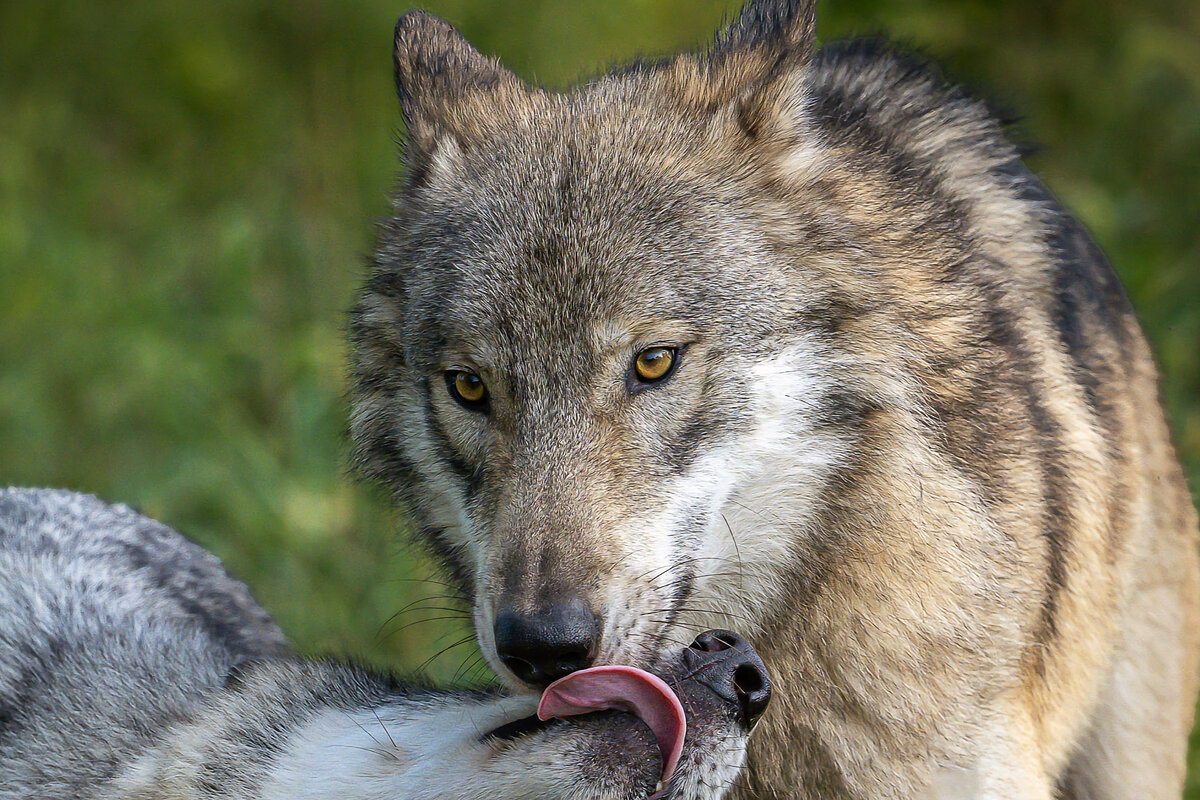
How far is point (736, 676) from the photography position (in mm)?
2412

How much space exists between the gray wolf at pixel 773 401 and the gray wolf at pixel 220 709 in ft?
0.64

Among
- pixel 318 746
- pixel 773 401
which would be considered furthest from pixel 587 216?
pixel 318 746

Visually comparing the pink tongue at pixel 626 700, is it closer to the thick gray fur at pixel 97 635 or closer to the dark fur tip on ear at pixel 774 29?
the thick gray fur at pixel 97 635

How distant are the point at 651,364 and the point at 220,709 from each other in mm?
1317

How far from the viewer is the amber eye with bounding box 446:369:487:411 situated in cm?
297

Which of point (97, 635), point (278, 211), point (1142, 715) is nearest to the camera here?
point (97, 635)

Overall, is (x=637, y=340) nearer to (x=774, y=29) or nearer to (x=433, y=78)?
(x=774, y=29)

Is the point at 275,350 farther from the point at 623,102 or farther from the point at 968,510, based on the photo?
the point at 968,510

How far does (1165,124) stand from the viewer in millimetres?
7270

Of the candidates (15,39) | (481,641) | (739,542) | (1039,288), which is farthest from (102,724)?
Result: (15,39)

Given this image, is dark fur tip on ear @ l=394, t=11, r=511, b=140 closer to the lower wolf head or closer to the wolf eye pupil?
the lower wolf head

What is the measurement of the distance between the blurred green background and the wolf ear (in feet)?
2.03

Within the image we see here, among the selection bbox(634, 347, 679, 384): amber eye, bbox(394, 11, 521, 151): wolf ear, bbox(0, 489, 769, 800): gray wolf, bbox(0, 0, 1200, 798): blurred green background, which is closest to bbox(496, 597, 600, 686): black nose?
bbox(0, 489, 769, 800): gray wolf

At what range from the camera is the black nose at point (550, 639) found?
7.90 feet
